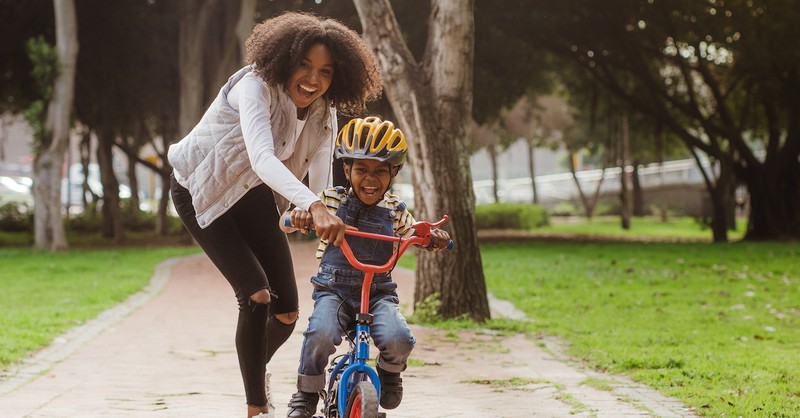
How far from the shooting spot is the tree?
73.0ft

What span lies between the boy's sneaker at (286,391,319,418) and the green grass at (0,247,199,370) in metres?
3.98

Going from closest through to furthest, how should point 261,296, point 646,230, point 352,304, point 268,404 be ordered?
point 352,304 → point 261,296 → point 268,404 → point 646,230

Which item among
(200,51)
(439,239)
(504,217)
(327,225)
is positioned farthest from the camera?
(504,217)

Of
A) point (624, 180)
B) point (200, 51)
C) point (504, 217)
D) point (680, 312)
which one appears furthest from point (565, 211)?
point (680, 312)

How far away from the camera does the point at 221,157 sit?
426 cm

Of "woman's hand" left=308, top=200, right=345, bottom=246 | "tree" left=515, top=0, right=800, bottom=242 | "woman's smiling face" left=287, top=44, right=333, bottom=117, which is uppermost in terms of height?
"tree" left=515, top=0, right=800, bottom=242

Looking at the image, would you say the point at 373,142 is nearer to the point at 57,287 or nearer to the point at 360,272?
the point at 360,272

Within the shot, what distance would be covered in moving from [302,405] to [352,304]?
445mm

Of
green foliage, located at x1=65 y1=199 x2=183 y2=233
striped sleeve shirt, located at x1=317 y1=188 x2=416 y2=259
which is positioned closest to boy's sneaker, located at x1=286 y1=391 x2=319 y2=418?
striped sleeve shirt, located at x1=317 y1=188 x2=416 y2=259

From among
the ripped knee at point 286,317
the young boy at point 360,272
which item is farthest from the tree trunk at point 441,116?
the young boy at point 360,272

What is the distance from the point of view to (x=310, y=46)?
4.26 metres

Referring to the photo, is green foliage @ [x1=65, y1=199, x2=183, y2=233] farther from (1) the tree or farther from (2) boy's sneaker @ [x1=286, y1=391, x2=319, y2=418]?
(2) boy's sneaker @ [x1=286, y1=391, x2=319, y2=418]

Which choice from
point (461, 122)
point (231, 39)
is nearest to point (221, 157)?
point (461, 122)

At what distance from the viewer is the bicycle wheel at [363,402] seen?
3.67 metres
